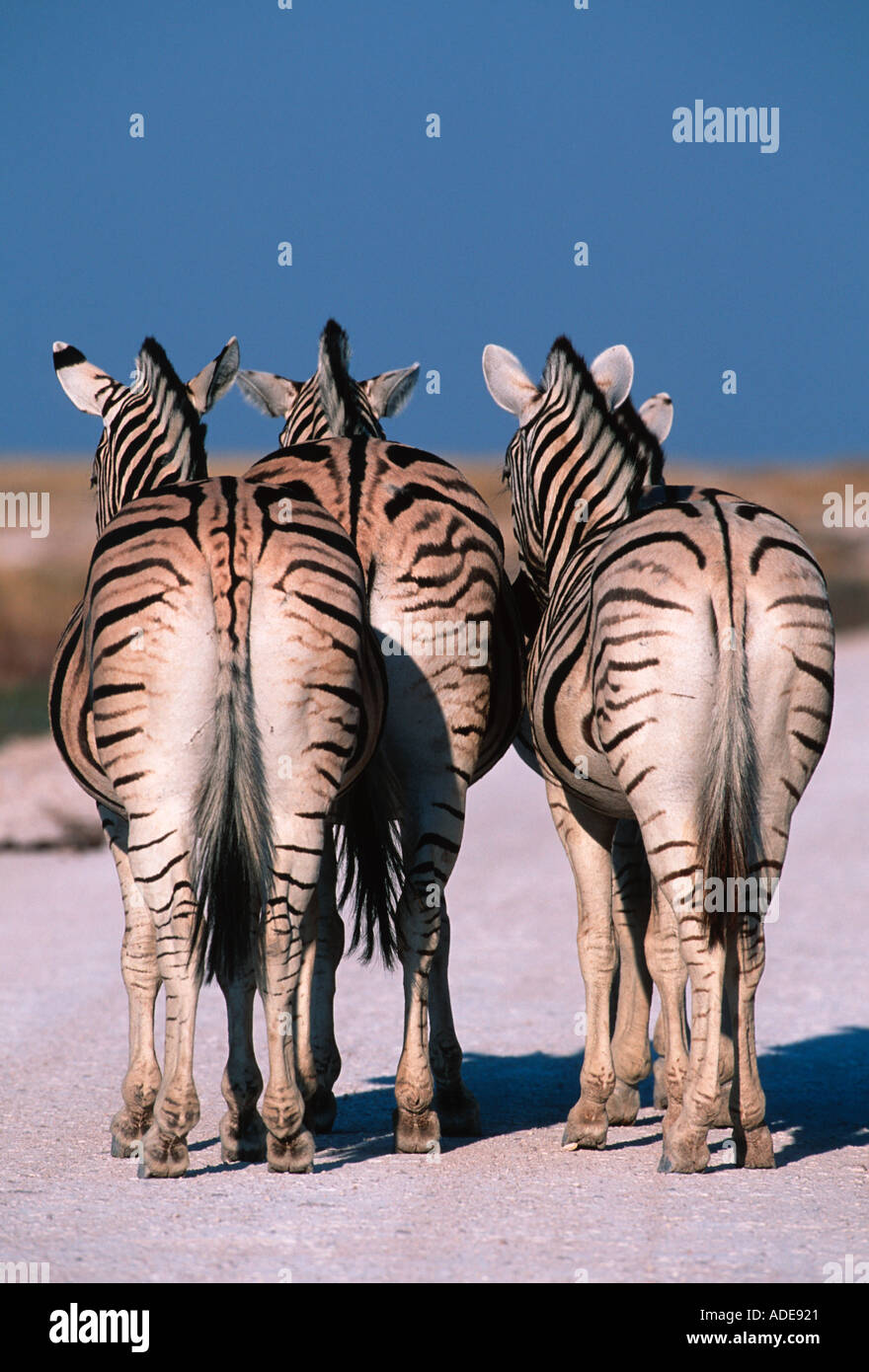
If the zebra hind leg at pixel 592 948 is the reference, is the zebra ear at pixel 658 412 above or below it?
above

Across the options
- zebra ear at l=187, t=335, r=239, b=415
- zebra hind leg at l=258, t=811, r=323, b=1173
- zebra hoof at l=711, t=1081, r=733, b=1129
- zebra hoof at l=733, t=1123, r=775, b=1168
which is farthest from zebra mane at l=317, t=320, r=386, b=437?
zebra hoof at l=733, t=1123, r=775, b=1168

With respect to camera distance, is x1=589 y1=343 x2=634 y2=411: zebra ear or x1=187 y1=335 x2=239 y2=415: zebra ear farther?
x1=187 y1=335 x2=239 y2=415: zebra ear

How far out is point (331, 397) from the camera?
24.9 ft

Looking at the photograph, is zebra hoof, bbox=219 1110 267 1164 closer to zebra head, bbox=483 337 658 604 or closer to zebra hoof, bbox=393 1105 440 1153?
zebra hoof, bbox=393 1105 440 1153

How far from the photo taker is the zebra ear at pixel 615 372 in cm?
745

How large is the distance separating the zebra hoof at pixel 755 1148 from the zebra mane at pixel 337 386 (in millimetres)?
3794

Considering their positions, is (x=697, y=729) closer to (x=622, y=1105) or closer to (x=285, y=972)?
(x=285, y=972)

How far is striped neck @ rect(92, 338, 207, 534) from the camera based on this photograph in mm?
7145

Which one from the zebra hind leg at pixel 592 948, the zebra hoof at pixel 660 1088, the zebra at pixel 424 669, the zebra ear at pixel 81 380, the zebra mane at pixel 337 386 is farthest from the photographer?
the zebra ear at pixel 81 380

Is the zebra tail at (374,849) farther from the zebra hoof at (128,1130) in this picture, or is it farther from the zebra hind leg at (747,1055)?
the zebra hind leg at (747,1055)

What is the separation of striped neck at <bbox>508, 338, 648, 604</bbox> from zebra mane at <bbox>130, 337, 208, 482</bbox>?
159 cm

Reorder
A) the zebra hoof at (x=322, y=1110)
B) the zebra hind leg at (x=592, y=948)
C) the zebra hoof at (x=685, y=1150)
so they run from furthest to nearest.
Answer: the zebra hoof at (x=322, y=1110), the zebra hind leg at (x=592, y=948), the zebra hoof at (x=685, y=1150)

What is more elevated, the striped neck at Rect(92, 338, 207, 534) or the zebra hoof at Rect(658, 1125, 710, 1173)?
the striped neck at Rect(92, 338, 207, 534)

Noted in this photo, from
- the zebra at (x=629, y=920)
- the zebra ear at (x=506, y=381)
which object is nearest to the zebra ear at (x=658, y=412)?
the zebra at (x=629, y=920)
